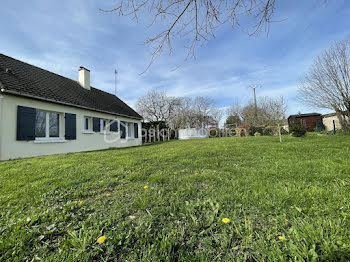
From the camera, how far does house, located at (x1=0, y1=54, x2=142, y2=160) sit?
6074 mm

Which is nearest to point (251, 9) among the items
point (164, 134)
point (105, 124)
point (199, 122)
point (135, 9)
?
point (135, 9)

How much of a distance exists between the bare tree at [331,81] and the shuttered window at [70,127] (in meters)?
17.2

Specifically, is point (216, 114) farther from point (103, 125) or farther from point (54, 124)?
point (54, 124)

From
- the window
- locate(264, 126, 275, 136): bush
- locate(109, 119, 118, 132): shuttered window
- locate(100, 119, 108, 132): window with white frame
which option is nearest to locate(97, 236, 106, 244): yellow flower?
the window

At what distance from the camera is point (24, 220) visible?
5.02ft

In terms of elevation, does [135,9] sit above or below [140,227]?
above

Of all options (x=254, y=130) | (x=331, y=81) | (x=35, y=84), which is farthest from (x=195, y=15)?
(x=254, y=130)

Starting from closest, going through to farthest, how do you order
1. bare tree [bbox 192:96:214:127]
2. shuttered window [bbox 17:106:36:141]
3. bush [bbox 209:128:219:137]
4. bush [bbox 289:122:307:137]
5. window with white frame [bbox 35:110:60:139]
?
1. shuttered window [bbox 17:106:36:141]
2. window with white frame [bbox 35:110:60:139]
3. bush [bbox 289:122:307:137]
4. bush [bbox 209:128:219:137]
5. bare tree [bbox 192:96:214:127]

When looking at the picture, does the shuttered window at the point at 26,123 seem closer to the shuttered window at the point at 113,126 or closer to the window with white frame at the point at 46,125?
the window with white frame at the point at 46,125

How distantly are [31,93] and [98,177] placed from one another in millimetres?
6674

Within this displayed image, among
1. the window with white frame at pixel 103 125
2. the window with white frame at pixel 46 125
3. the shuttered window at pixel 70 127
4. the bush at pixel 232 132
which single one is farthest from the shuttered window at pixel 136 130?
the bush at pixel 232 132

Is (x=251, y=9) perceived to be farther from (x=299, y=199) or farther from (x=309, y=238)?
(x=309, y=238)

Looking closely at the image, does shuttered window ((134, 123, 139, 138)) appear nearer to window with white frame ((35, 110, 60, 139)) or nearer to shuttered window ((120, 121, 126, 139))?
shuttered window ((120, 121, 126, 139))

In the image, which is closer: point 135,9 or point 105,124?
point 135,9
